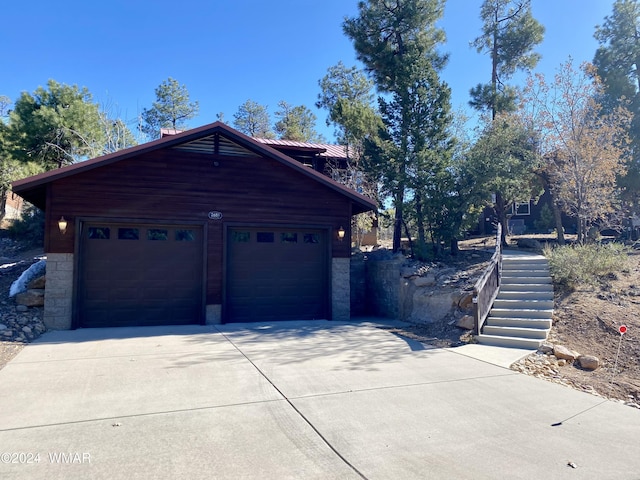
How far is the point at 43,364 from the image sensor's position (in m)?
6.77

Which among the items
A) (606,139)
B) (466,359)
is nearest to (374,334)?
(466,359)

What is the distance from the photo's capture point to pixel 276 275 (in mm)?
12078

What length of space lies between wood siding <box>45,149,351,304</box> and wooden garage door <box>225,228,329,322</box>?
1.26 ft

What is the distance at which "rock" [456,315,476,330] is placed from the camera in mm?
9633

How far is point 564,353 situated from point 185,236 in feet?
28.8

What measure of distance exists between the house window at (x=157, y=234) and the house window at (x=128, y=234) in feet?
0.91

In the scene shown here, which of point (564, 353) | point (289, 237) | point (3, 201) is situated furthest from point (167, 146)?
point (3, 201)

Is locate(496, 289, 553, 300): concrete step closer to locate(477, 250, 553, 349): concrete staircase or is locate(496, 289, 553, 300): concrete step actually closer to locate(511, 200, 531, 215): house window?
locate(477, 250, 553, 349): concrete staircase

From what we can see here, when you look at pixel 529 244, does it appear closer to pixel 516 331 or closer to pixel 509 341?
pixel 516 331

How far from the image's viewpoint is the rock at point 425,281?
11.9m

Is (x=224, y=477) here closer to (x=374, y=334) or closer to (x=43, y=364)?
(x=43, y=364)

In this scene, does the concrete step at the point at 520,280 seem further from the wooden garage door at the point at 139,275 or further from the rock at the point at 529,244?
the wooden garage door at the point at 139,275

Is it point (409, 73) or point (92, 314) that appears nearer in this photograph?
point (92, 314)

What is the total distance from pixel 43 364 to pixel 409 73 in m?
13.0
